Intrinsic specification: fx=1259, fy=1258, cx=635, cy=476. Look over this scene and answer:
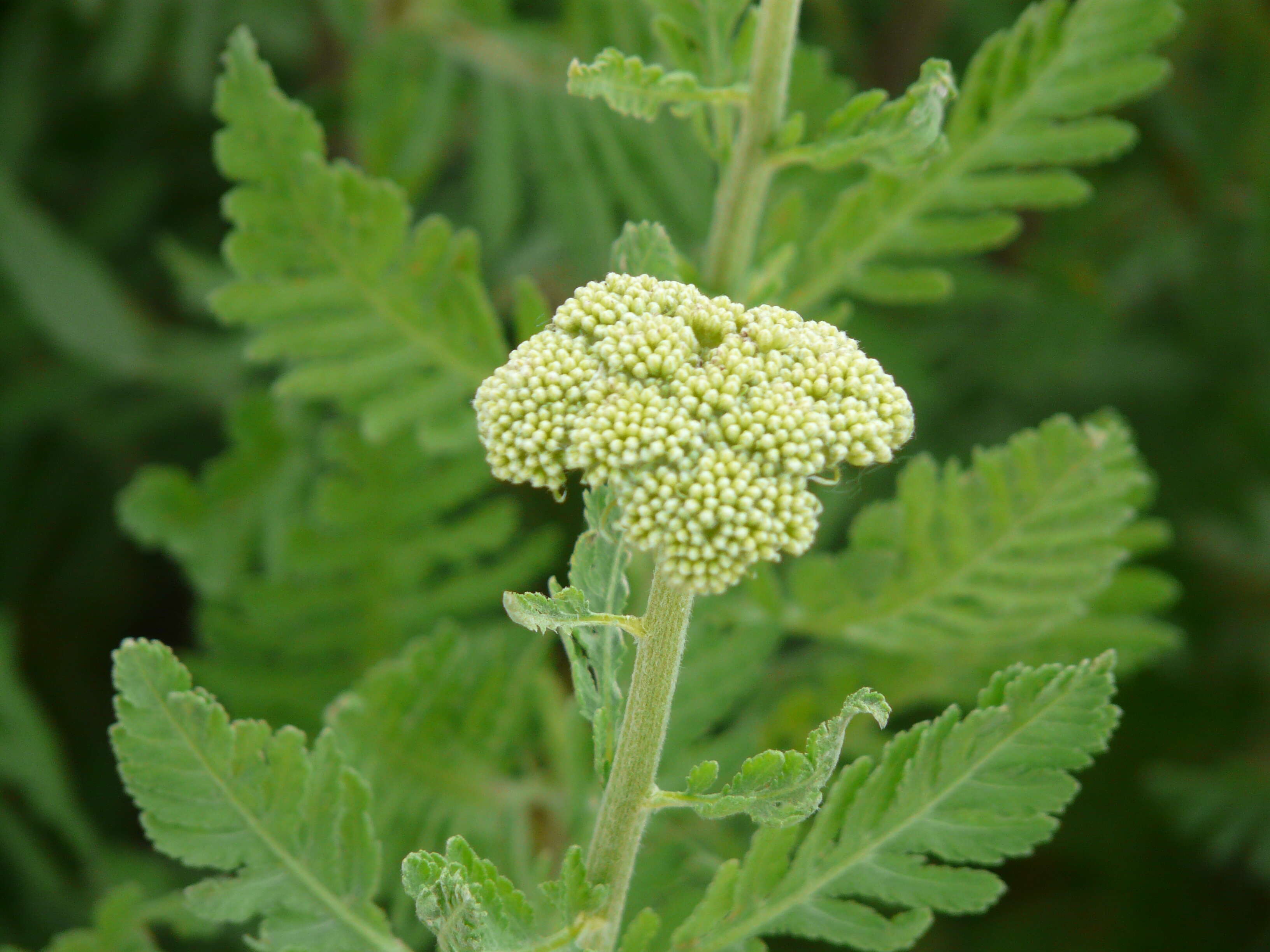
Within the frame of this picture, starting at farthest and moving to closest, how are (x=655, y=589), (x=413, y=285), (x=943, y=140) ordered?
(x=413, y=285)
(x=943, y=140)
(x=655, y=589)

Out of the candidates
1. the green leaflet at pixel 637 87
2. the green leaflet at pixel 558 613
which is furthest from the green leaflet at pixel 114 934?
the green leaflet at pixel 637 87

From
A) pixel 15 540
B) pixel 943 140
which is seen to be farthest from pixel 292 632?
pixel 943 140

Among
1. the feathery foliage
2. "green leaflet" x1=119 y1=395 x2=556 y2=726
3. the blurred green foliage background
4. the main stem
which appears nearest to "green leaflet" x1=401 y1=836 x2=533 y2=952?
the main stem

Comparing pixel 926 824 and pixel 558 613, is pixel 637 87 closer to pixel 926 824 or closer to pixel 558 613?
pixel 558 613

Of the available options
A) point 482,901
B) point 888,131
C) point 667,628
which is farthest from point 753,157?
point 482,901

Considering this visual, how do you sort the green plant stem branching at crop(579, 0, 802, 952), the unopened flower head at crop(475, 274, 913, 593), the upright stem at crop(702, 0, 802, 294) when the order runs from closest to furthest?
1. the unopened flower head at crop(475, 274, 913, 593)
2. the green plant stem branching at crop(579, 0, 802, 952)
3. the upright stem at crop(702, 0, 802, 294)

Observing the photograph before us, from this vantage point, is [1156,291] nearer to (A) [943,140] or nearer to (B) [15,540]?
(A) [943,140]

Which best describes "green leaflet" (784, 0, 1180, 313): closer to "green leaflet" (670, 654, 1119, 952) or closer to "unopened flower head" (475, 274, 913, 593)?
"unopened flower head" (475, 274, 913, 593)
